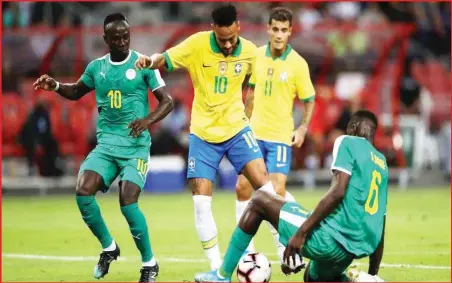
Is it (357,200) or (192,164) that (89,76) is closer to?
(192,164)

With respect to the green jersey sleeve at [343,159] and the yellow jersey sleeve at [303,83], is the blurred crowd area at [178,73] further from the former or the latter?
the green jersey sleeve at [343,159]

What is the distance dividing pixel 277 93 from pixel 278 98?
63mm

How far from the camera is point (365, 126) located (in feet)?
30.3

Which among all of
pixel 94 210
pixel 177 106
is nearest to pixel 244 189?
pixel 94 210

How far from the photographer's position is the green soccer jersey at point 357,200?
8.94 m

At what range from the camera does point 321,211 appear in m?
8.89

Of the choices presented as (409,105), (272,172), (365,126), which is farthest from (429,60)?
(365,126)

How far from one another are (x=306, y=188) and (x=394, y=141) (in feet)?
8.72

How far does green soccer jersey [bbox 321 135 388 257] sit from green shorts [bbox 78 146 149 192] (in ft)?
9.15

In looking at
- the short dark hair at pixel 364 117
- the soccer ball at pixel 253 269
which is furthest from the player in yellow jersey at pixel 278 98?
the short dark hair at pixel 364 117

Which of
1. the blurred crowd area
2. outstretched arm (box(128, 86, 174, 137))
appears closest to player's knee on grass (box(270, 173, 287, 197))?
outstretched arm (box(128, 86, 174, 137))

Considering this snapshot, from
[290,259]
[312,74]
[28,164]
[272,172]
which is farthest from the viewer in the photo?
[312,74]

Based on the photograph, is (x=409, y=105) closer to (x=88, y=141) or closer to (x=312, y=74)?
(x=312, y=74)

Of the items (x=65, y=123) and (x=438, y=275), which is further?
(x=65, y=123)
